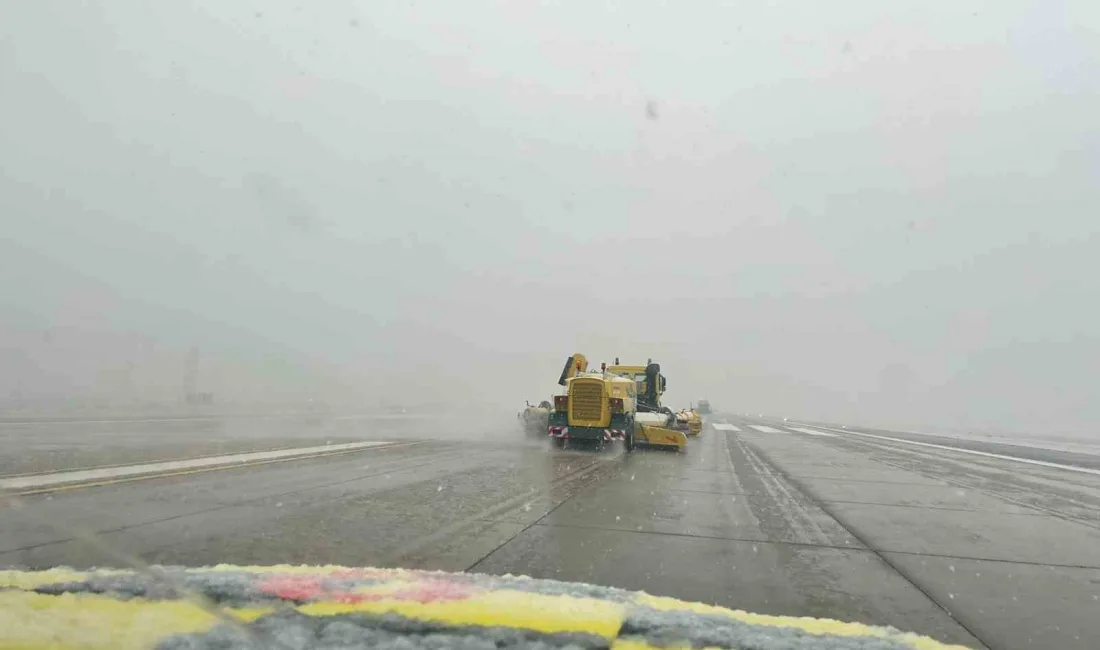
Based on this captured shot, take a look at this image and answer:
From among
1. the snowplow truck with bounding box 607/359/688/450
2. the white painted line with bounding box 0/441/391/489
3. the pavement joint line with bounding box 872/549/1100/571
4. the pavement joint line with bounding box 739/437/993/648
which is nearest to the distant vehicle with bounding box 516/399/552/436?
the snowplow truck with bounding box 607/359/688/450

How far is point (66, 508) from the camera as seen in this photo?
720cm

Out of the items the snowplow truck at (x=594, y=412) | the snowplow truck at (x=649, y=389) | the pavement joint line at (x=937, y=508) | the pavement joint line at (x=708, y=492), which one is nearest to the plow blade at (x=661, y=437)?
the snowplow truck at (x=594, y=412)

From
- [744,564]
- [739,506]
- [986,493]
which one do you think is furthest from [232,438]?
[986,493]

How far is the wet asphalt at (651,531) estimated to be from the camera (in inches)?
190

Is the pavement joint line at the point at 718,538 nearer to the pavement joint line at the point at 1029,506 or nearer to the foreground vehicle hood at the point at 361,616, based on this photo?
the foreground vehicle hood at the point at 361,616

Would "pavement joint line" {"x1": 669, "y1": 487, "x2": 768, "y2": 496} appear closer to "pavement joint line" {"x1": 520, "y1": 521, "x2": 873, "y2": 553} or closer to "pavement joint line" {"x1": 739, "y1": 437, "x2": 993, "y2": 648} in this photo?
"pavement joint line" {"x1": 739, "y1": 437, "x2": 993, "y2": 648}

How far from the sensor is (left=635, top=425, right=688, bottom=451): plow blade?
19016 mm

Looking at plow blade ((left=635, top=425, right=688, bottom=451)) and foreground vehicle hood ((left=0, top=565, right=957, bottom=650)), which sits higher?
plow blade ((left=635, top=425, right=688, bottom=451))

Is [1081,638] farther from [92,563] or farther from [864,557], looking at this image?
[92,563]

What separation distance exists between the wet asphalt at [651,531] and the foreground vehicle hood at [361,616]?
0.46m

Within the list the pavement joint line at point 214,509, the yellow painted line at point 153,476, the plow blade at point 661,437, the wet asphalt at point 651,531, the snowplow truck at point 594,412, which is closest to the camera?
the wet asphalt at point 651,531

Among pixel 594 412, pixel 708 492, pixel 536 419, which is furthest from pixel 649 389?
pixel 708 492

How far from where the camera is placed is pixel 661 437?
19.3m

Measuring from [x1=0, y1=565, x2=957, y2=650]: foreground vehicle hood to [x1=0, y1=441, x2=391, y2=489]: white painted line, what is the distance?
5.97m
